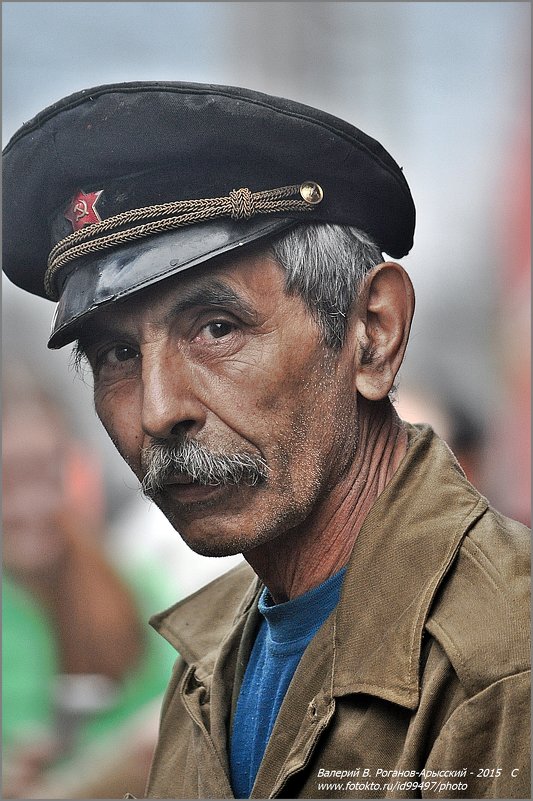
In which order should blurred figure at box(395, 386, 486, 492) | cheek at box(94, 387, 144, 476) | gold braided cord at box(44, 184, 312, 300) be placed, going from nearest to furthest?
1. gold braided cord at box(44, 184, 312, 300)
2. cheek at box(94, 387, 144, 476)
3. blurred figure at box(395, 386, 486, 492)

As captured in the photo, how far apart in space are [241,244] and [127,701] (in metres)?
2.11

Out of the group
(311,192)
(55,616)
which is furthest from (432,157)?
(55,616)

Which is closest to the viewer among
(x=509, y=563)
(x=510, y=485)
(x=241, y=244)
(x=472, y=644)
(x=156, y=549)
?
(x=472, y=644)

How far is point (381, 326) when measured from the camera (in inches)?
76.7

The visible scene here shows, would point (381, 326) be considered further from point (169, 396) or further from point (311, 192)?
point (169, 396)

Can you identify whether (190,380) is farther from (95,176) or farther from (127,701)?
(127,701)

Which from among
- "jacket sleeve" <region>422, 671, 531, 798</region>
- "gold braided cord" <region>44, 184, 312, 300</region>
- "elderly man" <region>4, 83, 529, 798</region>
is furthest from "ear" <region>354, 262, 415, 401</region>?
"jacket sleeve" <region>422, 671, 531, 798</region>

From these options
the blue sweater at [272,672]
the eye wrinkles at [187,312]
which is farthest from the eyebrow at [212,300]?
the blue sweater at [272,672]

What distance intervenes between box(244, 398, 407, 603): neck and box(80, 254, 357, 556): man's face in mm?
32

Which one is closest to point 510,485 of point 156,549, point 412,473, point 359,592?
point 412,473

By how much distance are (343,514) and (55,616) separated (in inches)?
69.9

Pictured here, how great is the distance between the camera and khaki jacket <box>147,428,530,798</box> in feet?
5.04

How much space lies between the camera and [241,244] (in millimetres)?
1793

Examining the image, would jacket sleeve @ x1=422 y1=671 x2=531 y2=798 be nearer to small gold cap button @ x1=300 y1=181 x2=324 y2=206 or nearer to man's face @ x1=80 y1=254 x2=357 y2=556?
man's face @ x1=80 y1=254 x2=357 y2=556
